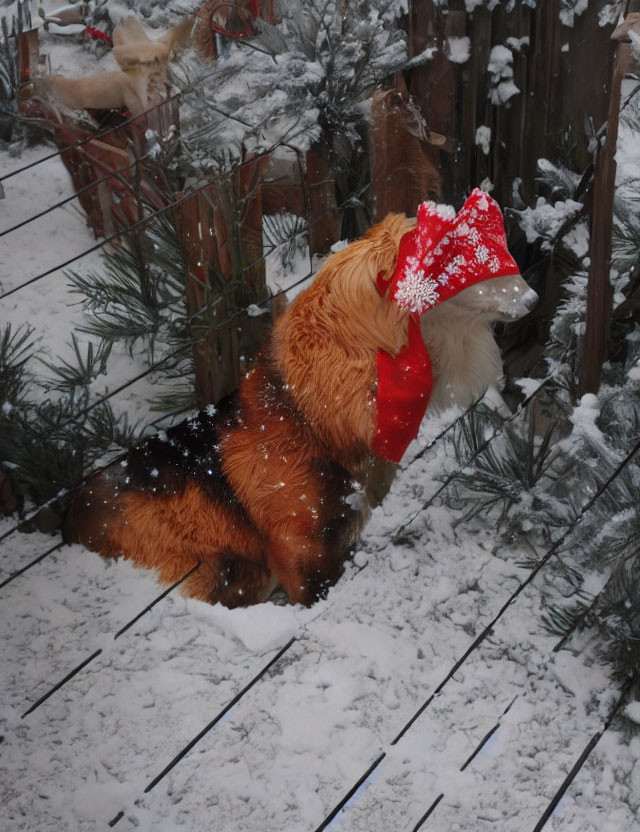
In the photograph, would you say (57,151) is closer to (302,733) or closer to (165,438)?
(165,438)

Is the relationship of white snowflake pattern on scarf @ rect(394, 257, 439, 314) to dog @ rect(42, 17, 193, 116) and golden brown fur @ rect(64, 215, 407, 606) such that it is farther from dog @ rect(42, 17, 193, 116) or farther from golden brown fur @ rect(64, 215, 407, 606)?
dog @ rect(42, 17, 193, 116)

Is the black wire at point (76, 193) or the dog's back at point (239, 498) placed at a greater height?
the black wire at point (76, 193)

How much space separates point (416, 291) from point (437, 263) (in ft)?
0.09

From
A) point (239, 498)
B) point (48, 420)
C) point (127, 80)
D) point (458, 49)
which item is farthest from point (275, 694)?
point (458, 49)

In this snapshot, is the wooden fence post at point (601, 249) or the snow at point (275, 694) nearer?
the snow at point (275, 694)

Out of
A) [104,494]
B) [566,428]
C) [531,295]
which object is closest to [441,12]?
[531,295]

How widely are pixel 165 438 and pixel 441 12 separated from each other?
1.75 ft

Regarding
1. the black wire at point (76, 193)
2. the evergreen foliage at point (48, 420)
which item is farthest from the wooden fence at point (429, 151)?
the evergreen foliage at point (48, 420)

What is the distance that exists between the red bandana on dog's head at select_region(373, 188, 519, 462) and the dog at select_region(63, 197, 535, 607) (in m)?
0.01

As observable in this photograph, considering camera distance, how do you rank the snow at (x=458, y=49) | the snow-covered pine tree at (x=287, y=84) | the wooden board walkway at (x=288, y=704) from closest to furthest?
the wooden board walkway at (x=288, y=704)
the snow-covered pine tree at (x=287, y=84)
the snow at (x=458, y=49)

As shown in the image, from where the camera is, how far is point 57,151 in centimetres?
73

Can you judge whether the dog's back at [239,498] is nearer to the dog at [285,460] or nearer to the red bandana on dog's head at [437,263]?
the dog at [285,460]

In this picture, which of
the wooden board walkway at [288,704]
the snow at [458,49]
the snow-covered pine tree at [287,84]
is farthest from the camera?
the snow at [458,49]

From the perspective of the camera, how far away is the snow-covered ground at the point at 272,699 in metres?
0.66
